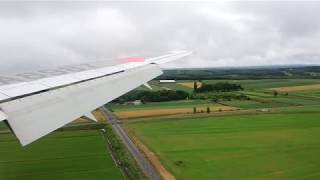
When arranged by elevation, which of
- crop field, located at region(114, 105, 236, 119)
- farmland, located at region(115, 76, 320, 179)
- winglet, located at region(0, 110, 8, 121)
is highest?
winglet, located at region(0, 110, 8, 121)

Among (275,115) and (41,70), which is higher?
(41,70)

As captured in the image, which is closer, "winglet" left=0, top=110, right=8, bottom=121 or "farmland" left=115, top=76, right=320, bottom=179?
"winglet" left=0, top=110, right=8, bottom=121

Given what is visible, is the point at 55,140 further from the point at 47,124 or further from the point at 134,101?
the point at 134,101

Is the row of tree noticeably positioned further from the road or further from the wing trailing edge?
the wing trailing edge

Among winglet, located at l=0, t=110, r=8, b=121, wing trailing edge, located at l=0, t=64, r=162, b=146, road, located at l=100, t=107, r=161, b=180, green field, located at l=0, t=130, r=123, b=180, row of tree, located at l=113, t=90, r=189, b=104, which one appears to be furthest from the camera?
row of tree, located at l=113, t=90, r=189, b=104

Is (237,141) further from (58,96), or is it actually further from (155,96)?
(155,96)

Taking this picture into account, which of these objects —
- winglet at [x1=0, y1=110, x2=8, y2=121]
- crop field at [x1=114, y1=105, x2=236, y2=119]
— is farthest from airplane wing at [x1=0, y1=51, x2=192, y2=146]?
crop field at [x1=114, y1=105, x2=236, y2=119]

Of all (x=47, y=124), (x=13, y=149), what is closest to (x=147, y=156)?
(x=13, y=149)
